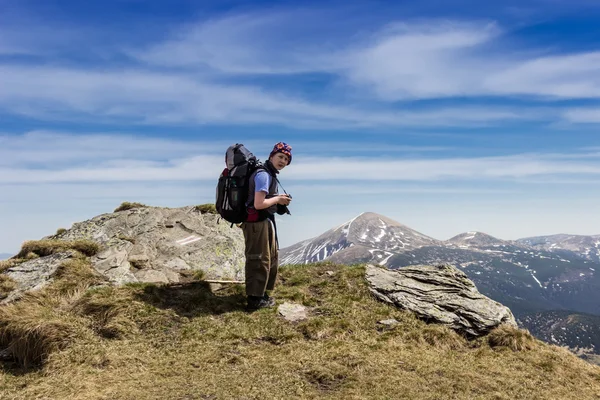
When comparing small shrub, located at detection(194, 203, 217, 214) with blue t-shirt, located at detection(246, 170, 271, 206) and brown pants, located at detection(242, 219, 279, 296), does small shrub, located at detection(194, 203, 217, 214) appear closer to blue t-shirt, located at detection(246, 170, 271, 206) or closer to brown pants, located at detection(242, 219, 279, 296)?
brown pants, located at detection(242, 219, 279, 296)

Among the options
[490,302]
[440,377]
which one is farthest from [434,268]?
[440,377]

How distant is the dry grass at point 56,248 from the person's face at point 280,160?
985 centimetres

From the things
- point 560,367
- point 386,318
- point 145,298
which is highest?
point 145,298

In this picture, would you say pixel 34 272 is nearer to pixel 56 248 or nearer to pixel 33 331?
pixel 56 248

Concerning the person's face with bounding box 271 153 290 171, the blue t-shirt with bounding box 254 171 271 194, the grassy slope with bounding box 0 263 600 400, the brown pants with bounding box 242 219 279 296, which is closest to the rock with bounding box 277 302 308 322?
the grassy slope with bounding box 0 263 600 400

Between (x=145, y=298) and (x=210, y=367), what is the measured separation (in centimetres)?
470

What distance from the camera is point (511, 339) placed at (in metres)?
13.4

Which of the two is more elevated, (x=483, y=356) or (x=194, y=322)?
(x=194, y=322)

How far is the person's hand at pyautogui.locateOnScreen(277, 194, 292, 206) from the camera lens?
1334 centimetres

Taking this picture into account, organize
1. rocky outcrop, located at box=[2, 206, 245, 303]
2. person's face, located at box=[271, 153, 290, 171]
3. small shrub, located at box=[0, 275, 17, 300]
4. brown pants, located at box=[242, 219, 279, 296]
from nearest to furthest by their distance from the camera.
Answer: person's face, located at box=[271, 153, 290, 171]
brown pants, located at box=[242, 219, 279, 296]
small shrub, located at box=[0, 275, 17, 300]
rocky outcrop, located at box=[2, 206, 245, 303]

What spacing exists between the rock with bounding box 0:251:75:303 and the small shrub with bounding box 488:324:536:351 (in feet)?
51.0

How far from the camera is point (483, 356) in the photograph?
12398 millimetres

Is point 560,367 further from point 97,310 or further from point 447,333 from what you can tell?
point 97,310

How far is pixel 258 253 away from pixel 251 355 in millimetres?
3591
